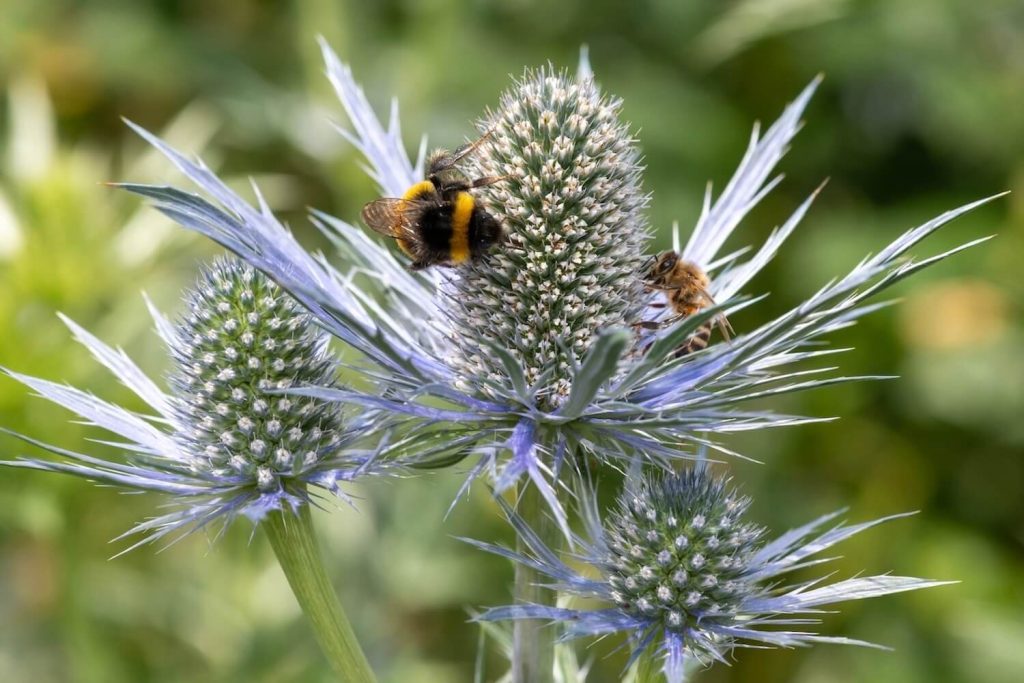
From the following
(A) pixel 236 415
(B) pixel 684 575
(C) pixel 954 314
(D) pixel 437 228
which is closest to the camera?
(B) pixel 684 575

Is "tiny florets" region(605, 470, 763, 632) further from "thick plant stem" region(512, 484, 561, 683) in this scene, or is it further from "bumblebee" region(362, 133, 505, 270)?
"bumblebee" region(362, 133, 505, 270)

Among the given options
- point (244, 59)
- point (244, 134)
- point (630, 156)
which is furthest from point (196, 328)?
point (244, 59)

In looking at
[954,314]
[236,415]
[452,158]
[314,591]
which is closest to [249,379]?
[236,415]

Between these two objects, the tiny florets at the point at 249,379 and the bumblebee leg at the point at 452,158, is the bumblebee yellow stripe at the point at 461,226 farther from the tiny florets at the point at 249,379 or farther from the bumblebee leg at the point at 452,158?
the tiny florets at the point at 249,379

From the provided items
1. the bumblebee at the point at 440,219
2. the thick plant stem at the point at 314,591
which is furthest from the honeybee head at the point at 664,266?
the thick plant stem at the point at 314,591

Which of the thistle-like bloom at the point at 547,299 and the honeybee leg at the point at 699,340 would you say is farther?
the honeybee leg at the point at 699,340

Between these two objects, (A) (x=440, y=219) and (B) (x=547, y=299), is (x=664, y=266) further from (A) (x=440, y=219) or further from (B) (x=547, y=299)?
(A) (x=440, y=219)

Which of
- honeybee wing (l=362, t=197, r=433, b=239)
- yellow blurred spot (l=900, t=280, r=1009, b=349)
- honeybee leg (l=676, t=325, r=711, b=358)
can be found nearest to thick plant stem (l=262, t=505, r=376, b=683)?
honeybee wing (l=362, t=197, r=433, b=239)
